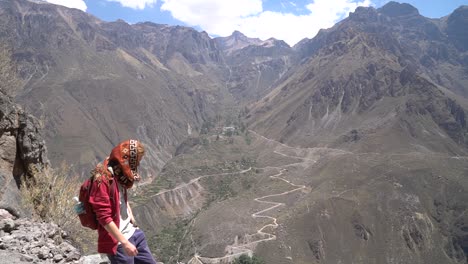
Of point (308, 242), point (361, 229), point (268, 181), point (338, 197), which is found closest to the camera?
point (308, 242)

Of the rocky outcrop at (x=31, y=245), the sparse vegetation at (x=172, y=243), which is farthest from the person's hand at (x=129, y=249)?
the sparse vegetation at (x=172, y=243)

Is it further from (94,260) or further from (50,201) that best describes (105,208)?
(50,201)

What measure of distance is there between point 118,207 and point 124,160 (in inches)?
32.7

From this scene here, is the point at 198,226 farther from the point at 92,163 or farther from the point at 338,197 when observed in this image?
the point at 92,163

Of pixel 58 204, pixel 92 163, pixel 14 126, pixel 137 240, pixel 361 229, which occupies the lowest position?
Result: pixel 361 229

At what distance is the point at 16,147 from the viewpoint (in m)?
21.3

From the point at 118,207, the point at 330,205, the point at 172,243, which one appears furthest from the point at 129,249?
the point at 172,243

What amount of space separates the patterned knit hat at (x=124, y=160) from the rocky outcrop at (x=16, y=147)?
12875 millimetres

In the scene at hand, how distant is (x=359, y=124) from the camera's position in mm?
197125

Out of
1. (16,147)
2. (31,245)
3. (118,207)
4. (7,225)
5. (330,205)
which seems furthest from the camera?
(330,205)

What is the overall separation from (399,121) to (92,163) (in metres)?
129

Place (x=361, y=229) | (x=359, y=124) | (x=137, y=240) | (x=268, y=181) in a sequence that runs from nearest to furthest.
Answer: (x=137, y=240) → (x=361, y=229) → (x=268, y=181) → (x=359, y=124)

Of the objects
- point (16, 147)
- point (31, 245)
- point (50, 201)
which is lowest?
point (50, 201)

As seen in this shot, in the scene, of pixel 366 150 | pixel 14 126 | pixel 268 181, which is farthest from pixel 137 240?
pixel 366 150
